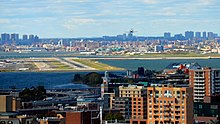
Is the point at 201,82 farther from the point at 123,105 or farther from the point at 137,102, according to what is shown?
the point at 137,102

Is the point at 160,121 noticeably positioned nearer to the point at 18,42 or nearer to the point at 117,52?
the point at 117,52

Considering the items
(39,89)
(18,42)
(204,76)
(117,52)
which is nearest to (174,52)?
(117,52)

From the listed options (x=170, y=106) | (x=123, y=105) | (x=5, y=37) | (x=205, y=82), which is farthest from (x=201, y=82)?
(x=5, y=37)

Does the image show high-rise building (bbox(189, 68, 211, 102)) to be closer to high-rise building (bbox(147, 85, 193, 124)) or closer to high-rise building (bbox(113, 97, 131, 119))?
high-rise building (bbox(113, 97, 131, 119))

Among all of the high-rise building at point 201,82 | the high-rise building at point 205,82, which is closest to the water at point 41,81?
the high-rise building at point 201,82

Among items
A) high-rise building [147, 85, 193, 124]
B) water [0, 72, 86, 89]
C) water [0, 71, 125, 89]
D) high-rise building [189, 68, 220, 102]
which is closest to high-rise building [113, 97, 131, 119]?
high-rise building [189, 68, 220, 102]

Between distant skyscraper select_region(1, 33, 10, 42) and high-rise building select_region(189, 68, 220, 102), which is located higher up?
high-rise building select_region(189, 68, 220, 102)

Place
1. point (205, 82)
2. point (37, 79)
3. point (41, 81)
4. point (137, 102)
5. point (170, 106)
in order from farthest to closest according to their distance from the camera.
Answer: point (37, 79), point (41, 81), point (205, 82), point (137, 102), point (170, 106)

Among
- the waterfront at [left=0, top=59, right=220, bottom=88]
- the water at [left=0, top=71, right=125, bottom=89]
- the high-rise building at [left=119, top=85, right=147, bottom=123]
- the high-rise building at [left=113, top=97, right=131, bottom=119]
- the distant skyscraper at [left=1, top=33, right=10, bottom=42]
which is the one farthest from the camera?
the distant skyscraper at [left=1, top=33, right=10, bottom=42]

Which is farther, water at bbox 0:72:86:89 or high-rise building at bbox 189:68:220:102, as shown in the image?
water at bbox 0:72:86:89

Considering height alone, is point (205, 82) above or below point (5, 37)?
above
